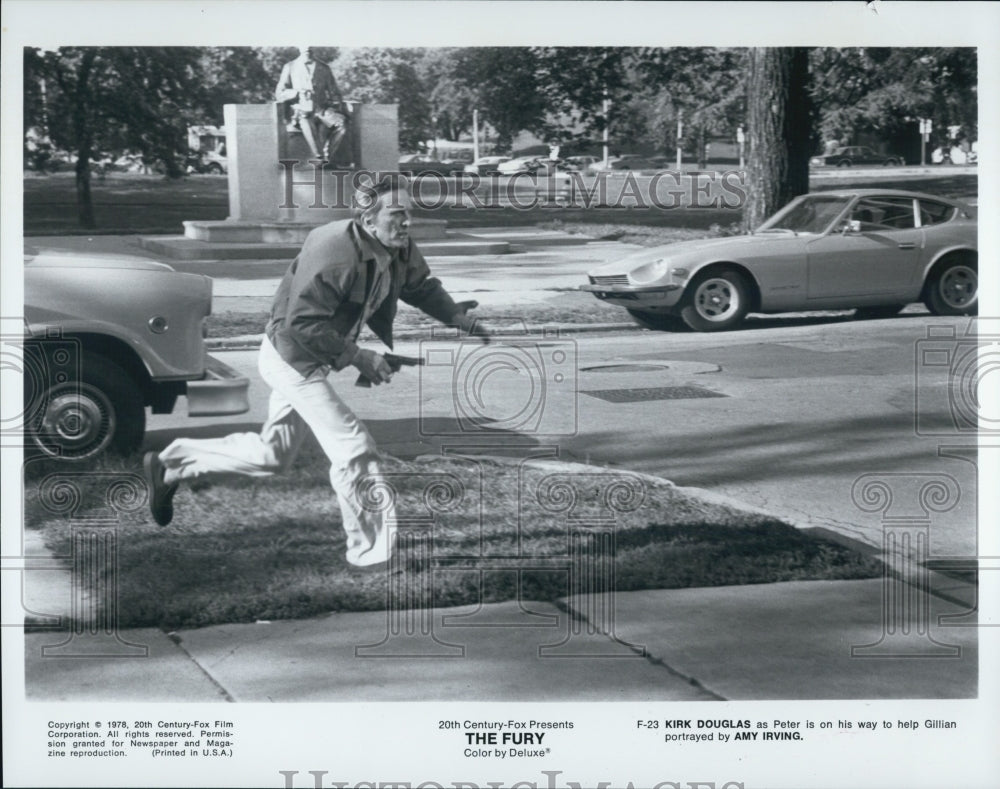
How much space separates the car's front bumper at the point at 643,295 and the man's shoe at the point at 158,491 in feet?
6.56

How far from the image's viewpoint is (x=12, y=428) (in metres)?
7.01

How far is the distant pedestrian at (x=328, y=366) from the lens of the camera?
7020 mm

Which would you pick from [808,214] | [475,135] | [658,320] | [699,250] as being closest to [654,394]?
[658,320]

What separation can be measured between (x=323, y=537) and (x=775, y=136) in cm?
259

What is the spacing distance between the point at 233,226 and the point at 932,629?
3.34 m

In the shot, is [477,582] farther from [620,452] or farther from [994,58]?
[994,58]

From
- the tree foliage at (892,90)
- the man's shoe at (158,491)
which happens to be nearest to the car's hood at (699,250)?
the tree foliage at (892,90)

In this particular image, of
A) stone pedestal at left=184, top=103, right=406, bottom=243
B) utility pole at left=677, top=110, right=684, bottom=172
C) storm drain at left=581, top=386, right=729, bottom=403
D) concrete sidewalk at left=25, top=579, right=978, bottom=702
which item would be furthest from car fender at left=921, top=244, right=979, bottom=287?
stone pedestal at left=184, top=103, right=406, bottom=243

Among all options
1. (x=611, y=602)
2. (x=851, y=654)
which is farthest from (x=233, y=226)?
(x=851, y=654)

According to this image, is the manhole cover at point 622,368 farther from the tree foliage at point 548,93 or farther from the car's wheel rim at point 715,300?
the tree foliage at point 548,93

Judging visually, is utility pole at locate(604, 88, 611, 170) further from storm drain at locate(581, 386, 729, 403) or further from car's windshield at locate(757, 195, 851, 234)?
storm drain at locate(581, 386, 729, 403)

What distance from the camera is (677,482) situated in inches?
286

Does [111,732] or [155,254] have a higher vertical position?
[155,254]

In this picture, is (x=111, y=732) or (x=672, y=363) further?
(x=672, y=363)
